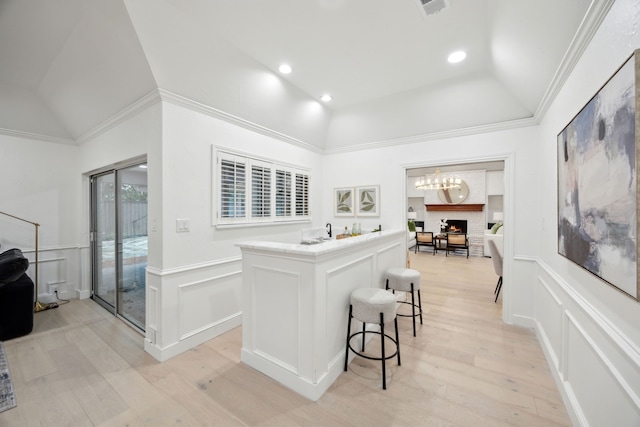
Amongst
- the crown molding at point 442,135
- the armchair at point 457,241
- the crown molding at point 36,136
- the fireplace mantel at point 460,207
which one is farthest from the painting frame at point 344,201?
the fireplace mantel at point 460,207

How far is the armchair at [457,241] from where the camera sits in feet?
24.0

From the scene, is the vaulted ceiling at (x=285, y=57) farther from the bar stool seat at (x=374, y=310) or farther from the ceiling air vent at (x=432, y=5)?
the bar stool seat at (x=374, y=310)

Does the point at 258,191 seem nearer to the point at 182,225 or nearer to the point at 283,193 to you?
the point at 283,193

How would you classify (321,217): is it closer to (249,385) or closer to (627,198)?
(249,385)

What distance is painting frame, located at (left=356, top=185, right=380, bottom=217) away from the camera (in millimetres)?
4195

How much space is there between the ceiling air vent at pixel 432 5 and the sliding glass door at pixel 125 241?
3.20m

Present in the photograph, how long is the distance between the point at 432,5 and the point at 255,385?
Result: 11.1ft

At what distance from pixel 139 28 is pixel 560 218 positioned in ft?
12.1

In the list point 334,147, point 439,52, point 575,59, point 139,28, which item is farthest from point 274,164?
point 575,59

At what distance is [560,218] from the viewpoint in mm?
1988

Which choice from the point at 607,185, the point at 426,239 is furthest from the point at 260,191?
the point at 426,239

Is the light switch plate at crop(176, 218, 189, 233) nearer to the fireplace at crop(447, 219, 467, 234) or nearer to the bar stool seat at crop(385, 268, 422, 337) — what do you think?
the bar stool seat at crop(385, 268, 422, 337)

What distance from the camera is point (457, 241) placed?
745 cm

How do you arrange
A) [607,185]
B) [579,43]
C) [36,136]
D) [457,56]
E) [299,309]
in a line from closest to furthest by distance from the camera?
[607,185]
[579,43]
[299,309]
[457,56]
[36,136]
